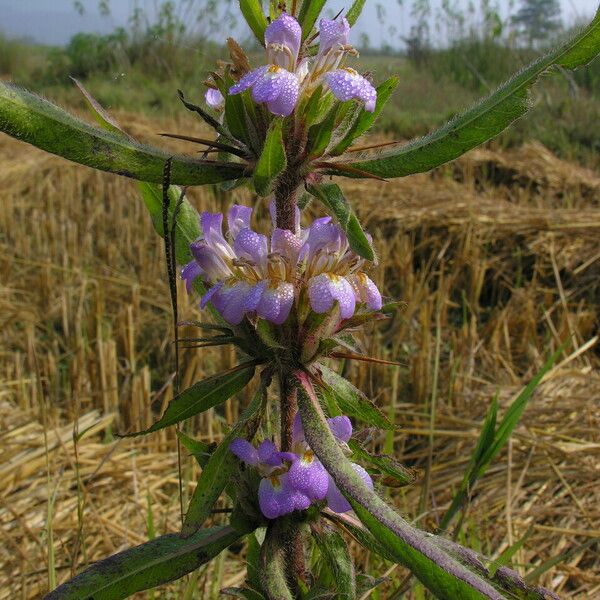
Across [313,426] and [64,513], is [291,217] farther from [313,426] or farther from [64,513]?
[64,513]

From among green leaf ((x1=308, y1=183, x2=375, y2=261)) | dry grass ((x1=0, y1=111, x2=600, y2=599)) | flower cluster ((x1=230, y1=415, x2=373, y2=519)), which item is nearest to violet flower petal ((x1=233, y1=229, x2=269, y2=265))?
green leaf ((x1=308, y1=183, x2=375, y2=261))

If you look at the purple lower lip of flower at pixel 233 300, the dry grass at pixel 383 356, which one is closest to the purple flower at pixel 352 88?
the purple lower lip of flower at pixel 233 300

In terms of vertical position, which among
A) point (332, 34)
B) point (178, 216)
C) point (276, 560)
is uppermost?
point (332, 34)

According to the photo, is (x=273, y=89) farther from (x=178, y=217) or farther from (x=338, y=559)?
(x=338, y=559)

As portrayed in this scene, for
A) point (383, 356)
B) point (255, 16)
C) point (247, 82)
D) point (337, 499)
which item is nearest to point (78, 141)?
point (247, 82)

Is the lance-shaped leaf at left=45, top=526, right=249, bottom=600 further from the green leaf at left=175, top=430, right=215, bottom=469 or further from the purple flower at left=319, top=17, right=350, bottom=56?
the purple flower at left=319, top=17, right=350, bottom=56

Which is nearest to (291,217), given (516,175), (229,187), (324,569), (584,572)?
(229,187)
